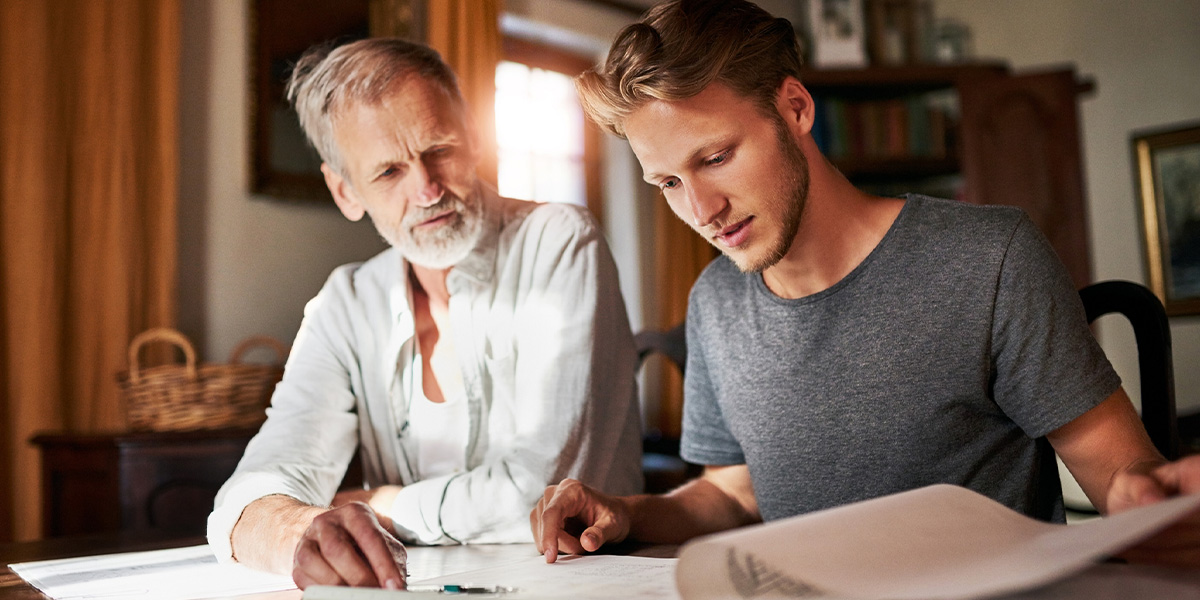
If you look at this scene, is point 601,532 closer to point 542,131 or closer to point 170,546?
point 170,546

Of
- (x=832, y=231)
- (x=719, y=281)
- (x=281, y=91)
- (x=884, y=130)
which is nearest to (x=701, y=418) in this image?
(x=719, y=281)

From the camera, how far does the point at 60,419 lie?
100 inches

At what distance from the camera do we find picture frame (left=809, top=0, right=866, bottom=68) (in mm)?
4551

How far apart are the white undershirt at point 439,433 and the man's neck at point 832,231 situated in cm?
Result: 56

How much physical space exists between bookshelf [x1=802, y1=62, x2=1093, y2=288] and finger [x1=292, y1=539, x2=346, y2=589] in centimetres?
324

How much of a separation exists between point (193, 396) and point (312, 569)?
170cm

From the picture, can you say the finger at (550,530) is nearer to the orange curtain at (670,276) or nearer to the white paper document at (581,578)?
the white paper document at (581,578)

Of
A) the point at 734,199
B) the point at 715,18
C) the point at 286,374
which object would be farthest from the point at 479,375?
the point at 715,18

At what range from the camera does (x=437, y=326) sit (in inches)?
59.9

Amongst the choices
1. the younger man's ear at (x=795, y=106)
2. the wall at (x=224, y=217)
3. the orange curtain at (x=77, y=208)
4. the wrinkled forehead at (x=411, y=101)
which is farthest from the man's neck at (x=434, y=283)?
the wall at (x=224, y=217)

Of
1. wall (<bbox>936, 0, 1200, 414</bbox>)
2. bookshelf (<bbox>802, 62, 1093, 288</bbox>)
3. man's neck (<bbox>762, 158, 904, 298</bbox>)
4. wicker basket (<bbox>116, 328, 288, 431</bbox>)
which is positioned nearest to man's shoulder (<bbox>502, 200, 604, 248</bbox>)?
man's neck (<bbox>762, 158, 904, 298</bbox>)

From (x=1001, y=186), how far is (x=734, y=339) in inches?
134

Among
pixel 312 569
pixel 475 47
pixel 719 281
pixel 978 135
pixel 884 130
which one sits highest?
pixel 475 47

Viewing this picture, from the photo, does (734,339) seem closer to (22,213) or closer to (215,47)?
(22,213)
